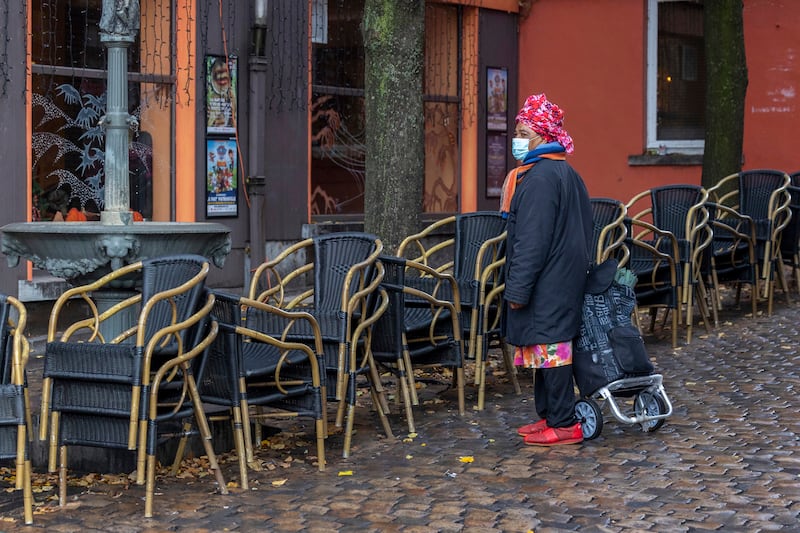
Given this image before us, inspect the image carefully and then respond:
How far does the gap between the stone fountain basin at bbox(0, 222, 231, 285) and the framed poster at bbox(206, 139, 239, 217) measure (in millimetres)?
5764

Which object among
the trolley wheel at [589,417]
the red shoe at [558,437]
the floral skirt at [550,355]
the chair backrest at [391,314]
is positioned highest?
the chair backrest at [391,314]

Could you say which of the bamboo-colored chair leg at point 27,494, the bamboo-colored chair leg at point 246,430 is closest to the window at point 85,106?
the bamboo-colored chair leg at point 246,430

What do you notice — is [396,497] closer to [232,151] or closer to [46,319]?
[46,319]

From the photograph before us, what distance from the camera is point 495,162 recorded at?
16.3 metres

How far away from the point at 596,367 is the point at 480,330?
117cm

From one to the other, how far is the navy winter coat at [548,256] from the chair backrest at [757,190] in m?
5.34

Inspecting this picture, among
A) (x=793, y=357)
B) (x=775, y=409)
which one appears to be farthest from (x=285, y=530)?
(x=793, y=357)

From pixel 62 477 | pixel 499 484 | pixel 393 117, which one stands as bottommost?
pixel 499 484

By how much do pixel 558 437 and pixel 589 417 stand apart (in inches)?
8.4

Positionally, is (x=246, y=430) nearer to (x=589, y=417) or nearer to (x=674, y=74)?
(x=589, y=417)

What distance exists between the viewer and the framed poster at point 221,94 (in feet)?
41.2

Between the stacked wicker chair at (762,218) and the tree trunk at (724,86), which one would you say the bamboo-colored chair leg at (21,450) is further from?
the tree trunk at (724,86)

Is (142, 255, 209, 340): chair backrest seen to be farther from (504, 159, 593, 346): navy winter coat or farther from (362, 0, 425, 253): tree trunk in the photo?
(362, 0, 425, 253): tree trunk

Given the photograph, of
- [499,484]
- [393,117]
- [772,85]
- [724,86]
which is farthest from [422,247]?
A: [772,85]
